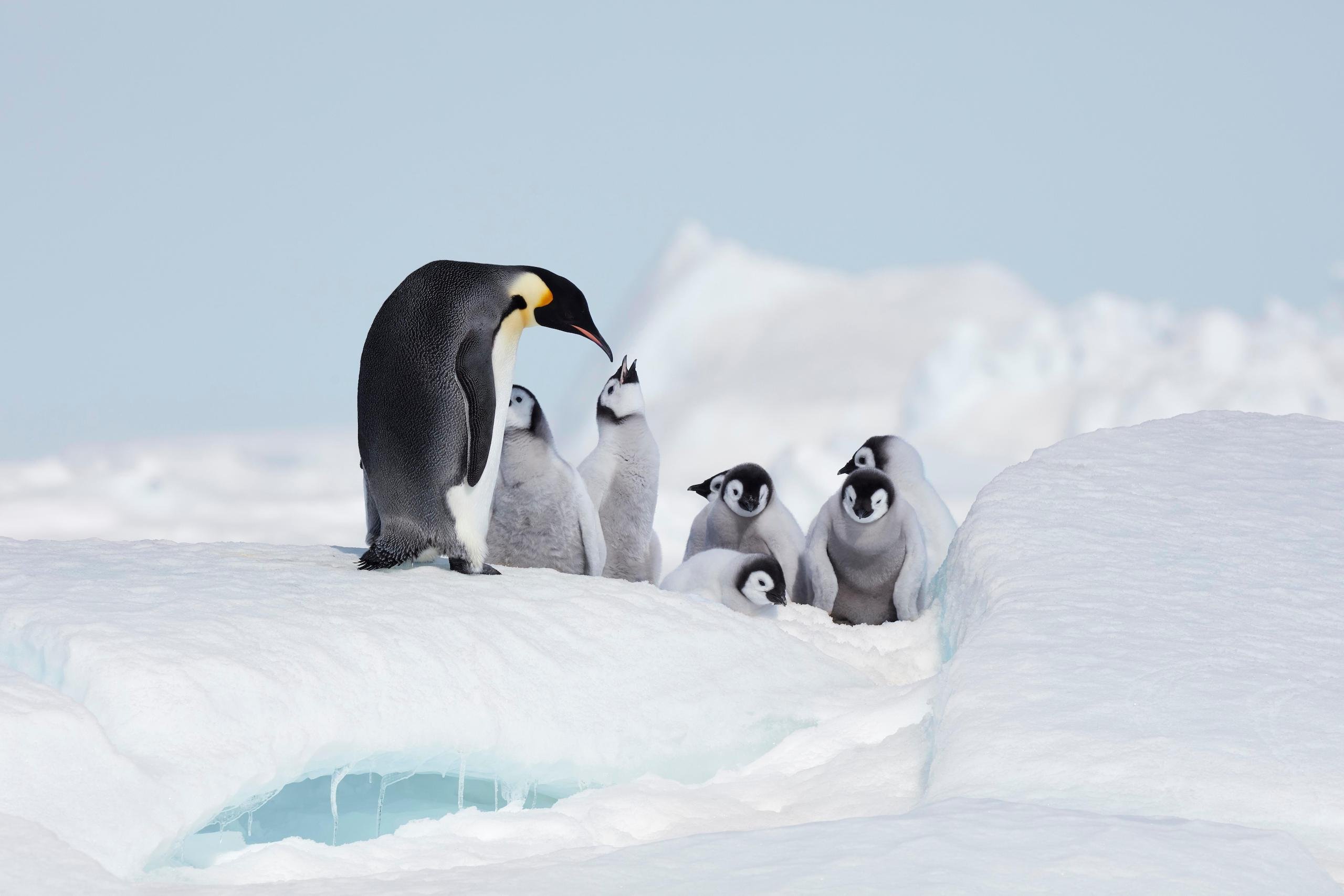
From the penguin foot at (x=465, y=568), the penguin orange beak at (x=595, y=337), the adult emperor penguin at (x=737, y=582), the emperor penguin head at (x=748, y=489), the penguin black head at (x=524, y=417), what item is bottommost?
the adult emperor penguin at (x=737, y=582)

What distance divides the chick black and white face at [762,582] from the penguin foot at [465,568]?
1367 millimetres

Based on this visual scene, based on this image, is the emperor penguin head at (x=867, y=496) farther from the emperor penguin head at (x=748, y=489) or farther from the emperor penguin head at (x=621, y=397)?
the emperor penguin head at (x=621, y=397)

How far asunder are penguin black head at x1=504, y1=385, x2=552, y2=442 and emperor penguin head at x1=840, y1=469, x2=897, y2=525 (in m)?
1.29

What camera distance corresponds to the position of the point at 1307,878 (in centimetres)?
212

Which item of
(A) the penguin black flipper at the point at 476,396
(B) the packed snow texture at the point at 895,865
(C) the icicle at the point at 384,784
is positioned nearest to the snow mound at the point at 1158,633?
(B) the packed snow texture at the point at 895,865

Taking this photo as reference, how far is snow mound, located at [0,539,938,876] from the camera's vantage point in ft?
8.07

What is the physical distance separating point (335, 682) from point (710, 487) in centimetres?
359

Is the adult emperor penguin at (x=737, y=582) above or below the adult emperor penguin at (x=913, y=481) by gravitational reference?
below

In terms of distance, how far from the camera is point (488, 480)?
419 centimetres

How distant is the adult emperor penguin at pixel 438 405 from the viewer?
4016 mm

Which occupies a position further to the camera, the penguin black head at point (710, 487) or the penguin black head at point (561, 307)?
the penguin black head at point (710, 487)

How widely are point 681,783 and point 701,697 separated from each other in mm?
356

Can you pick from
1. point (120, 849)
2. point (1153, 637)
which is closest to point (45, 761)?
point (120, 849)

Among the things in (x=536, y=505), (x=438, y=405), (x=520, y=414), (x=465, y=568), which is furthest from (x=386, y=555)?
(x=520, y=414)
